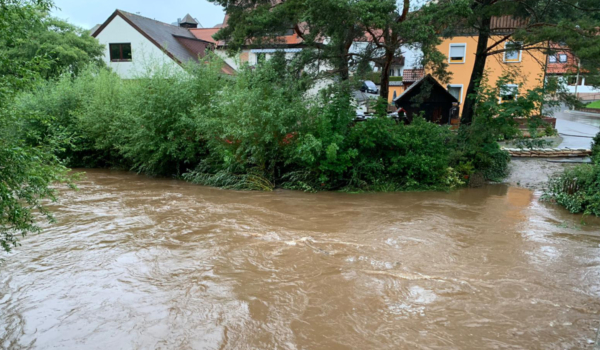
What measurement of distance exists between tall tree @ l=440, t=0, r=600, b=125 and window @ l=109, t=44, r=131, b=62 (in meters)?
23.7

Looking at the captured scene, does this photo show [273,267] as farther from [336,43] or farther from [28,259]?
[336,43]

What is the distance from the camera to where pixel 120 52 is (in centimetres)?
3055

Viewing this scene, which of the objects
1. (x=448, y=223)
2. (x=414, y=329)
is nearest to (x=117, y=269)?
(x=414, y=329)

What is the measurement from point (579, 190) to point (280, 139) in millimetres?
8048

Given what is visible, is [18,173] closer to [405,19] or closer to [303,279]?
[303,279]

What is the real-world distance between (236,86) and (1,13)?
9296 millimetres

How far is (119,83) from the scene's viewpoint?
18.1 meters

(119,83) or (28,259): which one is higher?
(119,83)

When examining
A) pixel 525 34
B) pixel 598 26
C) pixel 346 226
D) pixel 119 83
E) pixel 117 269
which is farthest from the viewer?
pixel 119 83

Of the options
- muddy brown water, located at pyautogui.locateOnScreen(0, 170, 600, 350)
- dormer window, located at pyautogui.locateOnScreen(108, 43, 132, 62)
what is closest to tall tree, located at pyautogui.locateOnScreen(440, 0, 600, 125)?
muddy brown water, located at pyautogui.locateOnScreen(0, 170, 600, 350)

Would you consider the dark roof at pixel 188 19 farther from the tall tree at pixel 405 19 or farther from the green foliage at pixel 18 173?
the green foliage at pixel 18 173

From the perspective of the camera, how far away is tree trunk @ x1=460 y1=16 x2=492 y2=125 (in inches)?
550

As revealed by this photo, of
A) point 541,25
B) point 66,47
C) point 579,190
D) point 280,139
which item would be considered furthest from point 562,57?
point 66,47

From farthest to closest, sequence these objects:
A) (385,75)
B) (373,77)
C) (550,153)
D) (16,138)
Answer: (373,77) < (550,153) < (385,75) < (16,138)
